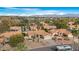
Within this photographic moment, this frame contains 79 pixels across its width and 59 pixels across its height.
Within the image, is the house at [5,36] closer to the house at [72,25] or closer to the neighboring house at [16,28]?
the neighboring house at [16,28]

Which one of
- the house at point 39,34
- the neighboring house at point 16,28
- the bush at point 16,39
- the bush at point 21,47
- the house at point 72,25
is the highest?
the house at point 72,25

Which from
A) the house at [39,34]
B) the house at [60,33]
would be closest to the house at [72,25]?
the house at [60,33]

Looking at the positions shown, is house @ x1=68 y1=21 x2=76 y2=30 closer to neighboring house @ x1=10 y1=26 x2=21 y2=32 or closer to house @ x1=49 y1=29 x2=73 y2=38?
house @ x1=49 y1=29 x2=73 y2=38

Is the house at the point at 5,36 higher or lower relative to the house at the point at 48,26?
lower

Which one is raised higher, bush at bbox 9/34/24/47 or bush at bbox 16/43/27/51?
bush at bbox 9/34/24/47

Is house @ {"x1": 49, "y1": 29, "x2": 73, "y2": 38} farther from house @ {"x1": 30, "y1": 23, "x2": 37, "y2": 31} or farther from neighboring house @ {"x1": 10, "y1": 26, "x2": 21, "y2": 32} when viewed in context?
neighboring house @ {"x1": 10, "y1": 26, "x2": 21, "y2": 32}

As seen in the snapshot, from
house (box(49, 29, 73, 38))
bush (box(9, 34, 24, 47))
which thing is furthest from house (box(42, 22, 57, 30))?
bush (box(9, 34, 24, 47))

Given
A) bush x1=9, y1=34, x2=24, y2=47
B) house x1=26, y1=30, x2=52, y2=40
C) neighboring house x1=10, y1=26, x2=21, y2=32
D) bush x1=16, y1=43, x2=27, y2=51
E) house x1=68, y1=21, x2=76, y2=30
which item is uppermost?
house x1=68, y1=21, x2=76, y2=30

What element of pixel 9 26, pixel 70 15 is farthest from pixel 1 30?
pixel 70 15

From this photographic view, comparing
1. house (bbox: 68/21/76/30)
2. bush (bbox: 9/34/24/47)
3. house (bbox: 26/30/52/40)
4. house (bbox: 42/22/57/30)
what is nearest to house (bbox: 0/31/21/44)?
bush (bbox: 9/34/24/47)

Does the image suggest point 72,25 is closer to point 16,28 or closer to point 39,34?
point 39,34
